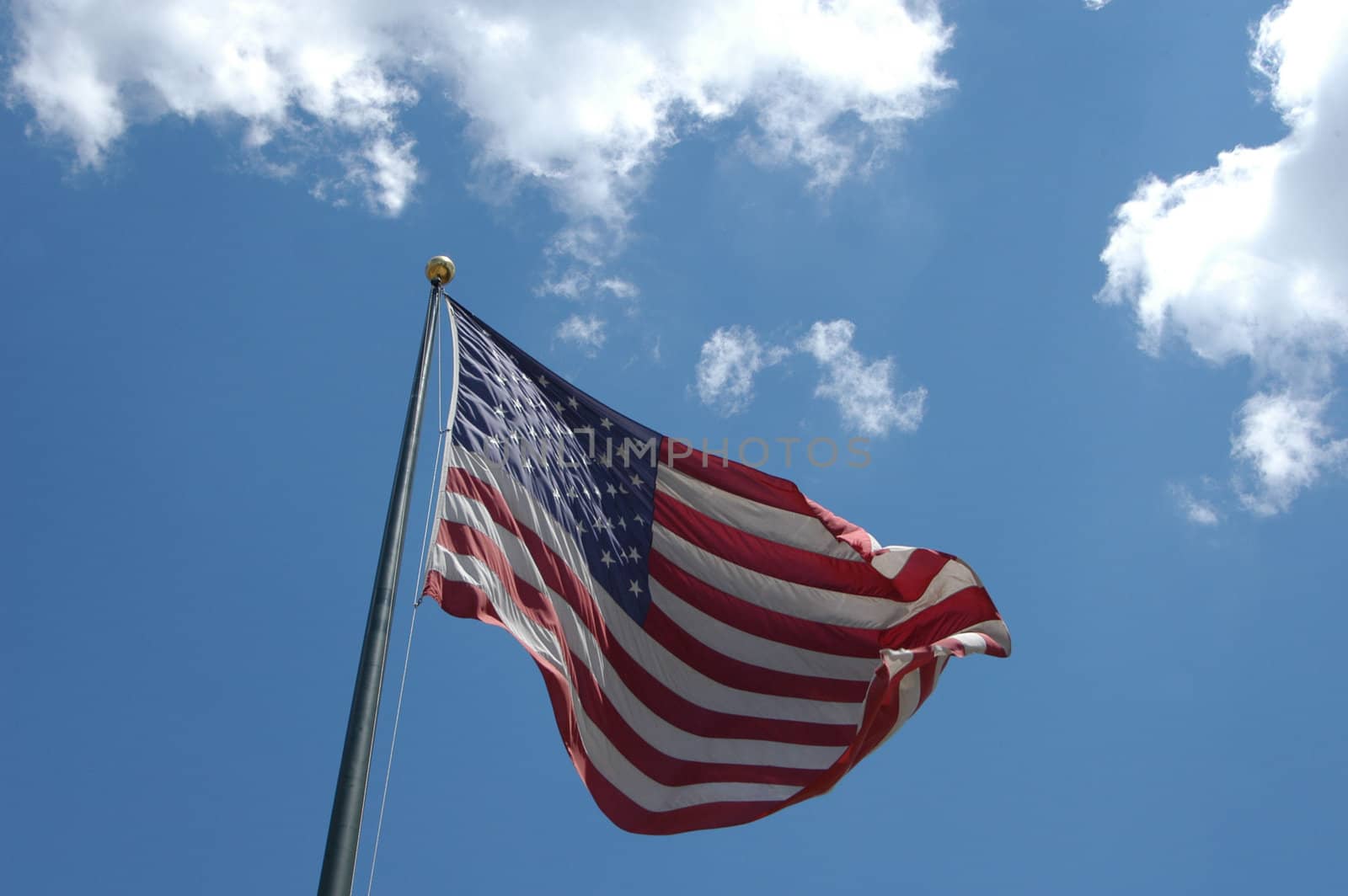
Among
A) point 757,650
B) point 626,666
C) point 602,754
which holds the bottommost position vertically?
point 602,754

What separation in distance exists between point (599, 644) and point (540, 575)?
3.21 feet

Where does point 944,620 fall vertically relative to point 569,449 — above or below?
below

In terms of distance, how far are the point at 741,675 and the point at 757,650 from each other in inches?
12.4

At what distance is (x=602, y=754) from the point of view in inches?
437

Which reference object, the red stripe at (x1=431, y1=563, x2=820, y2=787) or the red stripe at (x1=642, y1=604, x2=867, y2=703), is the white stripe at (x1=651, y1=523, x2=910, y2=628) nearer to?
the red stripe at (x1=642, y1=604, x2=867, y2=703)

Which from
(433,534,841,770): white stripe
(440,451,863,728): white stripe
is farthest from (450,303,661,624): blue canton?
(433,534,841,770): white stripe

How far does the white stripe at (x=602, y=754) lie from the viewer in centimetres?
1023

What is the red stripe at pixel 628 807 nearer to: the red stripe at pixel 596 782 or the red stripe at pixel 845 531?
the red stripe at pixel 596 782

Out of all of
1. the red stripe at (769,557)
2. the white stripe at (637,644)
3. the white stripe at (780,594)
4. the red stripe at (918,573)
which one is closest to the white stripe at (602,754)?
the white stripe at (637,644)

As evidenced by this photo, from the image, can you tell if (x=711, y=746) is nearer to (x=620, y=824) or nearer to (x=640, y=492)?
(x=620, y=824)

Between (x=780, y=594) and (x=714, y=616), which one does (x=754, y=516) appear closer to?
(x=780, y=594)

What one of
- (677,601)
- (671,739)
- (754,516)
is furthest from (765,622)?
A: (671,739)

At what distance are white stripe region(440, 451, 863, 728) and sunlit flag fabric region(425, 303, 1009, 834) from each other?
19mm

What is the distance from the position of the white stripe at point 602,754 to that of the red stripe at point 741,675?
101cm
